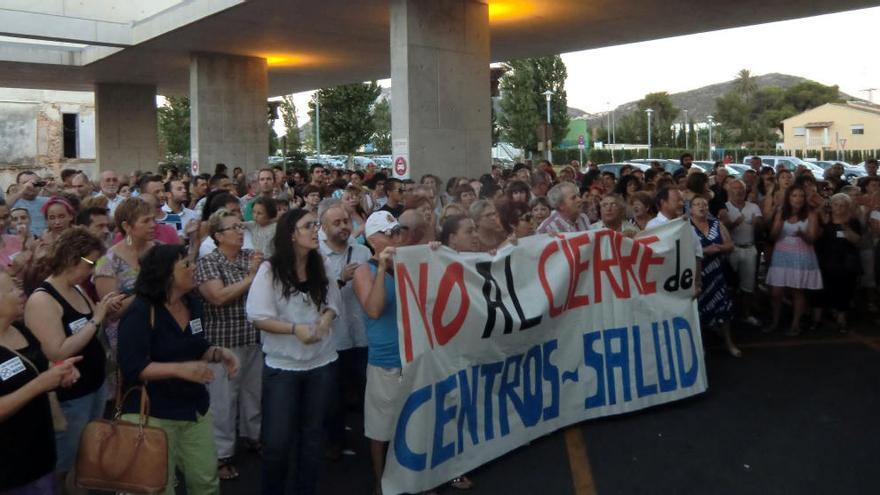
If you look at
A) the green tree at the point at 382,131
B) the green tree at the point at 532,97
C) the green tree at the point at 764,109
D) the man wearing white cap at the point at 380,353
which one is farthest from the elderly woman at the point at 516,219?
the green tree at the point at 764,109

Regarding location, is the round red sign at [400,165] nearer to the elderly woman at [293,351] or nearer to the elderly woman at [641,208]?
the elderly woman at [641,208]

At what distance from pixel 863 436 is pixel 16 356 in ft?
17.7

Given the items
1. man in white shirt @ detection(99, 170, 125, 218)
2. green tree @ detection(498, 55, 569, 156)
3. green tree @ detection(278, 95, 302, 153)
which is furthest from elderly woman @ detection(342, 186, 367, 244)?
green tree @ detection(498, 55, 569, 156)

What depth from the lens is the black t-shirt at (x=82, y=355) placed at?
386cm

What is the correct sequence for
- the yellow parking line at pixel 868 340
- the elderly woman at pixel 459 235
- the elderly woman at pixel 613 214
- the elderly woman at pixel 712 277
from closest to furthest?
the elderly woman at pixel 459 235 → the elderly woman at pixel 613 214 → the elderly woman at pixel 712 277 → the yellow parking line at pixel 868 340

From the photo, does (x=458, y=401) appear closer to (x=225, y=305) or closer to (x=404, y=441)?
(x=404, y=441)

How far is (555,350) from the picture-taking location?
5.50 metres

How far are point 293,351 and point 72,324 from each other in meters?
1.11

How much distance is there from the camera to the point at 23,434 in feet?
10.6

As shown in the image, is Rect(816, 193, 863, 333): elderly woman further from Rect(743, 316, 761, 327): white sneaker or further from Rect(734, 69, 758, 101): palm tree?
Rect(734, 69, 758, 101): palm tree

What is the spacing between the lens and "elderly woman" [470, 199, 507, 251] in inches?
223

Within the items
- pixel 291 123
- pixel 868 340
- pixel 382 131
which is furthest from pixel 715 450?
pixel 382 131

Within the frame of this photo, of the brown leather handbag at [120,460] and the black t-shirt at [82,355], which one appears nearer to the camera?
the brown leather handbag at [120,460]

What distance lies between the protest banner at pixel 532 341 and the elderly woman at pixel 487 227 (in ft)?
1.19
